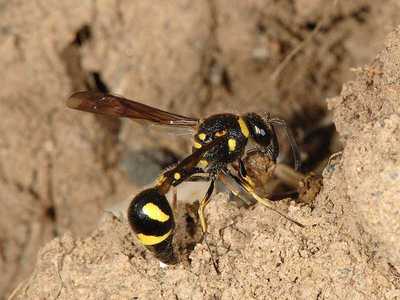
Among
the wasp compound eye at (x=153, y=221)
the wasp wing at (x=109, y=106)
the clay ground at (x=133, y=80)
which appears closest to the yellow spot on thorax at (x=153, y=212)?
the wasp compound eye at (x=153, y=221)

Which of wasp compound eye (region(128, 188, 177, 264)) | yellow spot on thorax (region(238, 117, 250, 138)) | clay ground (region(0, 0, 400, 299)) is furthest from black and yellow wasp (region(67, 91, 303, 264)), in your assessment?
clay ground (region(0, 0, 400, 299))

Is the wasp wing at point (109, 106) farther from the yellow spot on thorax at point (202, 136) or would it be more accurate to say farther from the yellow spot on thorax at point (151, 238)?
the yellow spot on thorax at point (151, 238)

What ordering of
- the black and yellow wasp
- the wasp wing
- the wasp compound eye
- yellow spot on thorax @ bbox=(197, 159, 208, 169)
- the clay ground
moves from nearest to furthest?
the wasp compound eye < the black and yellow wasp < yellow spot on thorax @ bbox=(197, 159, 208, 169) < the wasp wing < the clay ground

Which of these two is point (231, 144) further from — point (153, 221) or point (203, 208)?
point (153, 221)

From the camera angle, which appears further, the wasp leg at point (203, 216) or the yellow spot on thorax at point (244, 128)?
the yellow spot on thorax at point (244, 128)

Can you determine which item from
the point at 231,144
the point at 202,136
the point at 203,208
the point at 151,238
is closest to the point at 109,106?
the point at 202,136

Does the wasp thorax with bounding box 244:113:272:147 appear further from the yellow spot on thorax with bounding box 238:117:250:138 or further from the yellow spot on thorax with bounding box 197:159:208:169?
the yellow spot on thorax with bounding box 197:159:208:169

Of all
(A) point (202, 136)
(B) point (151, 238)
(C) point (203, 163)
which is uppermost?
(A) point (202, 136)

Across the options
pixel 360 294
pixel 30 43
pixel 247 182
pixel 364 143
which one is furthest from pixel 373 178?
pixel 30 43
